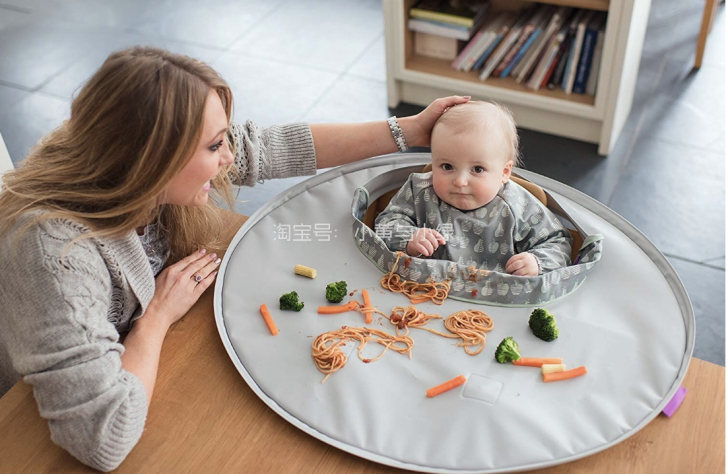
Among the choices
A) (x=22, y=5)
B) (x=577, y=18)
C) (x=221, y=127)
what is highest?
(x=221, y=127)

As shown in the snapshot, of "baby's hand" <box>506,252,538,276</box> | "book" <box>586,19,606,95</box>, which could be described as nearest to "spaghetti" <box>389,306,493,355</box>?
"baby's hand" <box>506,252,538,276</box>

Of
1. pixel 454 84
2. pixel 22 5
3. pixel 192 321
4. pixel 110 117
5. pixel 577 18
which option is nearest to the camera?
pixel 110 117

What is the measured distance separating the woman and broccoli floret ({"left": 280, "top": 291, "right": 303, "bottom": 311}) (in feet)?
0.70

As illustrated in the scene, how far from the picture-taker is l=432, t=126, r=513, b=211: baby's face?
4.55ft

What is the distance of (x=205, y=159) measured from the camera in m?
1.14

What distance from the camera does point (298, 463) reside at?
1060 mm

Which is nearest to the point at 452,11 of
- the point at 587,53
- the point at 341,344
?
the point at 587,53

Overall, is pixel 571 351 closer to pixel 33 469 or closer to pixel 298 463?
pixel 298 463

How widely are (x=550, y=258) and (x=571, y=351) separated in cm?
21

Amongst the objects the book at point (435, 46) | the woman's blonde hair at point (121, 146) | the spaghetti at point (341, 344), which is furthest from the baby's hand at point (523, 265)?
the book at point (435, 46)

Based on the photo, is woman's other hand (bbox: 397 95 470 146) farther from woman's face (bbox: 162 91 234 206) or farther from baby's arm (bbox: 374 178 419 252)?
woman's face (bbox: 162 91 234 206)

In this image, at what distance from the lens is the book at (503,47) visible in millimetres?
2650

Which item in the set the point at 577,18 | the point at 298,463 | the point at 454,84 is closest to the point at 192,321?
the point at 298,463

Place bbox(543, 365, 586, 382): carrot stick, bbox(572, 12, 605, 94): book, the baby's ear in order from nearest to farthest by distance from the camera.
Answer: bbox(543, 365, 586, 382): carrot stick → the baby's ear → bbox(572, 12, 605, 94): book
